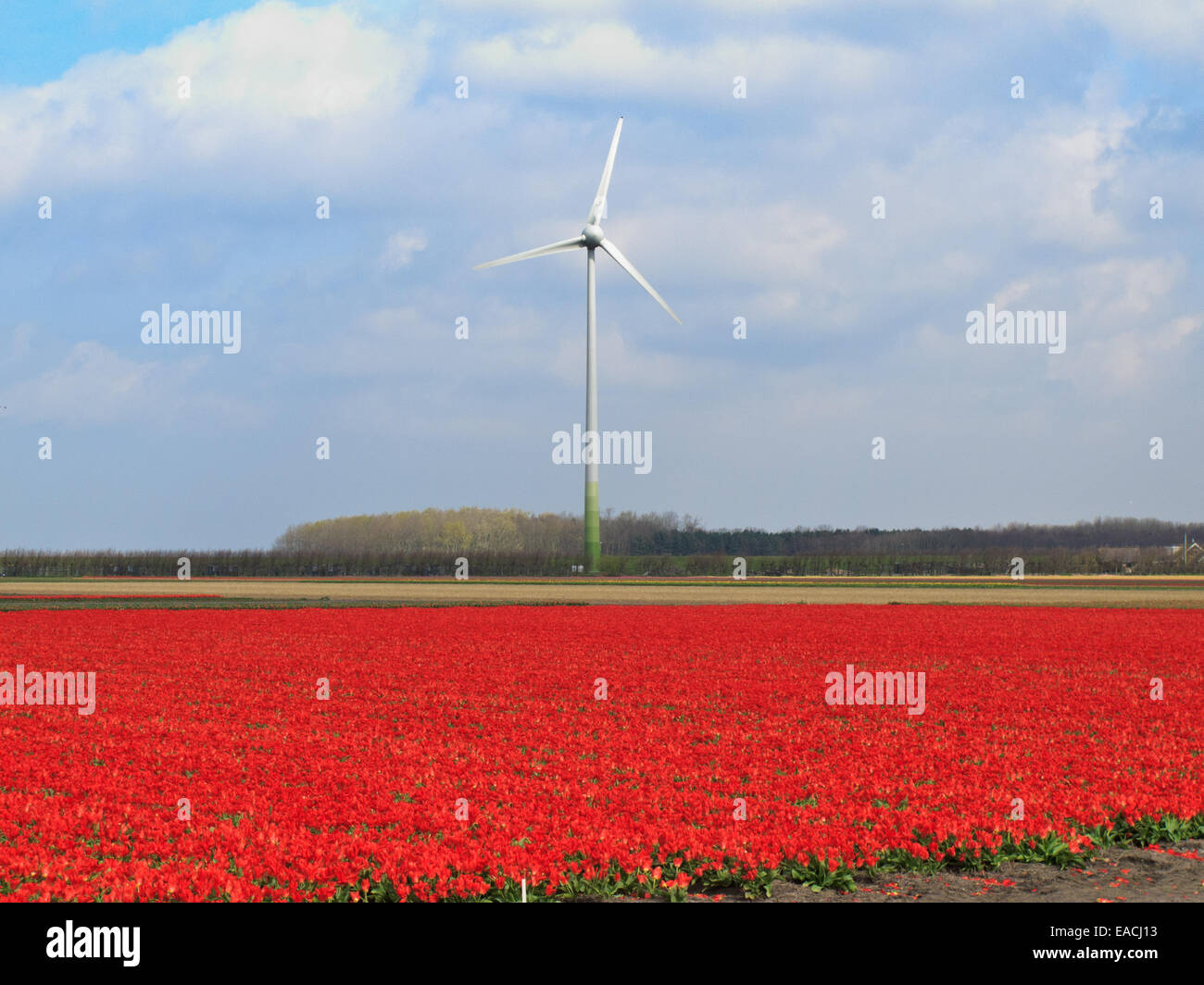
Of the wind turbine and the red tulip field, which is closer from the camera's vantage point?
the red tulip field

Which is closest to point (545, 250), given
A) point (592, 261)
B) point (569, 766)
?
point (592, 261)

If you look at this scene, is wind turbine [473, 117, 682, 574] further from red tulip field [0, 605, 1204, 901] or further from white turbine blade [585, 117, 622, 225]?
red tulip field [0, 605, 1204, 901]

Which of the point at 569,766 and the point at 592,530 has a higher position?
the point at 592,530

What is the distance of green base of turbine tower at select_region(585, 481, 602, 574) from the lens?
9616 centimetres

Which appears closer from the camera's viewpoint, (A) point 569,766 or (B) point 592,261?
(A) point 569,766

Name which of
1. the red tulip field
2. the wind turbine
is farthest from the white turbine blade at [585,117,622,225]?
the red tulip field

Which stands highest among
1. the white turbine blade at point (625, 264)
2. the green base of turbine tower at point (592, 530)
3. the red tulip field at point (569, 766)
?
the white turbine blade at point (625, 264)

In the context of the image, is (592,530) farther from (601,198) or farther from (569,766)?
(569,766)

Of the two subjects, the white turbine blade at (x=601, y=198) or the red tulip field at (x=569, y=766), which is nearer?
the red tulip field at (x=569, y=766)

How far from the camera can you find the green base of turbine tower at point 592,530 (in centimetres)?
9616

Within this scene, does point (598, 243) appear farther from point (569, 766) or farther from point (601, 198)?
point (569, 766)

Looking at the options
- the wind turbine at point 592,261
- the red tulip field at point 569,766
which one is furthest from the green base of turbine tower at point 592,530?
the red tulip field at point 569,766

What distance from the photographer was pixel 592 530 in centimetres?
10050

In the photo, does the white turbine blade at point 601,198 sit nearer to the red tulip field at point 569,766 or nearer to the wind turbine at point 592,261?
the wind turbine at point 592,261
